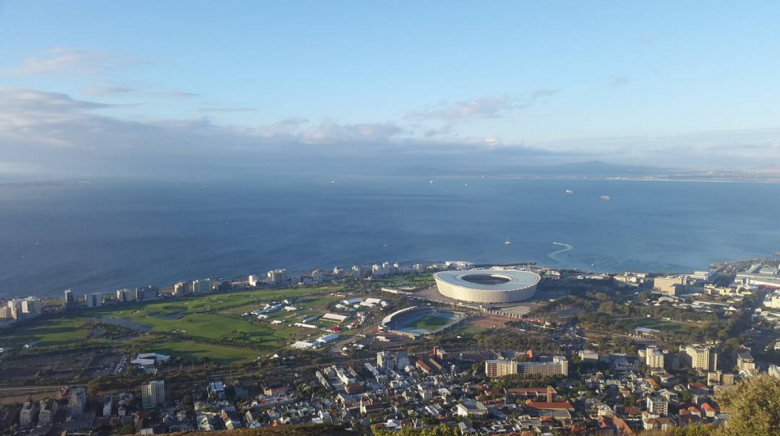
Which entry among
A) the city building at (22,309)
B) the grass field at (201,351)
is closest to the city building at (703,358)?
the grass field at (201,351)

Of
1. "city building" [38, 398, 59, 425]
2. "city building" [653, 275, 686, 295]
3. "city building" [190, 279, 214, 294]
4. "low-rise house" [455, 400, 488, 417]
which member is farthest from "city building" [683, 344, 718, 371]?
"city building" [190, 279, 214, 294]

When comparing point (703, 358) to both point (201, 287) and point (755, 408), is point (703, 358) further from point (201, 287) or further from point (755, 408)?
point (201, 287)

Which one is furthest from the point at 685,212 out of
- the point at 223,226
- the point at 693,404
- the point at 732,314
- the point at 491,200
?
the point at 693,404

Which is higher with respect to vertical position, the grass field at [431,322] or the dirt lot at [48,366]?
the dirt lot at [48,366]

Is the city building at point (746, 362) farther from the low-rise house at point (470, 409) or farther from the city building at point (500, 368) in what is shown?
the low-rise house at point (470, 409)

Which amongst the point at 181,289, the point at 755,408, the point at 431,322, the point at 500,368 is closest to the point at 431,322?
the point at 431,322

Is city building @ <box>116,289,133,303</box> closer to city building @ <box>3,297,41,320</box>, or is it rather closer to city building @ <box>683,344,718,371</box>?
city building @ <box>3,297,41,320</box>

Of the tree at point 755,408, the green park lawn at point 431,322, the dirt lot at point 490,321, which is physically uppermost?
the tree at point 755,408
